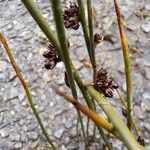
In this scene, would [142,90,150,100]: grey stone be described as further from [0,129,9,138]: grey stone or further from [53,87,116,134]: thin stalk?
[53,87,116,134]: thin stalk

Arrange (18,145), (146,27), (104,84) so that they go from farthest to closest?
(146,27) < (18,145) < (104,84)

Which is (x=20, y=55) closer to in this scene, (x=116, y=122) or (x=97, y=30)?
(x=97, y=30)

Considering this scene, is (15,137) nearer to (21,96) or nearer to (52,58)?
(21,96)

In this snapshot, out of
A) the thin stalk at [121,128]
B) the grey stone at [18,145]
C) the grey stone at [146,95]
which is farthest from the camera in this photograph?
the grey stone at [146,95]

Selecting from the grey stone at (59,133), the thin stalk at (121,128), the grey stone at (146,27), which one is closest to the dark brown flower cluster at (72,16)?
the thin stalk at (121,128)

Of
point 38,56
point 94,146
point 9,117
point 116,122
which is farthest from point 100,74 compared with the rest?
point 38,56

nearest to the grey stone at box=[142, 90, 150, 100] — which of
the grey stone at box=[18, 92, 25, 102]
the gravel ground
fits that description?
the gravel ground

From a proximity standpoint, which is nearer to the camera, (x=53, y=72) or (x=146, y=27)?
(x=53, y=72)

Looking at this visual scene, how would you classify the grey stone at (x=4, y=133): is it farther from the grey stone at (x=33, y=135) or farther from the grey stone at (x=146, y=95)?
the grey stone at (x=146, y=95)

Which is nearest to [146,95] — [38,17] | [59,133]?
[59,133]
